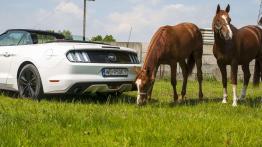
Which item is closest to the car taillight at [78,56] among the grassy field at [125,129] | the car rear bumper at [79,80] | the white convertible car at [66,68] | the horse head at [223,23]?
the white convertible car at [66,68]

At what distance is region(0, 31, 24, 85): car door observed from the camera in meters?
9.00

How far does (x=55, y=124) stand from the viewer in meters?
5.21

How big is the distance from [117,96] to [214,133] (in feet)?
15.6

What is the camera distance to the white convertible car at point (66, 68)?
7.69 metres

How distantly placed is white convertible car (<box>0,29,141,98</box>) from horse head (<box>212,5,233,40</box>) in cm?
171

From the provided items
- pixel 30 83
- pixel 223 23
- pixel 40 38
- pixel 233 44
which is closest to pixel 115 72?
pixel 30 83

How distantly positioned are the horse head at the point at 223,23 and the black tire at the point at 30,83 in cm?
352

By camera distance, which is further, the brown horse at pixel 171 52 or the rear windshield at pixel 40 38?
the rear windshield at pixel 40 38

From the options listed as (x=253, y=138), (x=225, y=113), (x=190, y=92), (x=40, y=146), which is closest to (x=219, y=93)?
(x=190, y=92)

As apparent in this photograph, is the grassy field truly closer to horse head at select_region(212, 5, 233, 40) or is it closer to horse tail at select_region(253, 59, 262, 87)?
horse head at select_region(212, 5, 233, 40)

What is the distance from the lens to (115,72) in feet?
26.6

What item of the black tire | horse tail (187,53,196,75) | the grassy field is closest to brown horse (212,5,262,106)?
horse tail (187,53,196,75)

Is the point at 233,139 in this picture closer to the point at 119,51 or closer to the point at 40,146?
the point at 40,146

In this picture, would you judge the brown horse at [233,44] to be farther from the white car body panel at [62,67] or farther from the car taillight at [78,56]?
the car taillight at [78,56]
